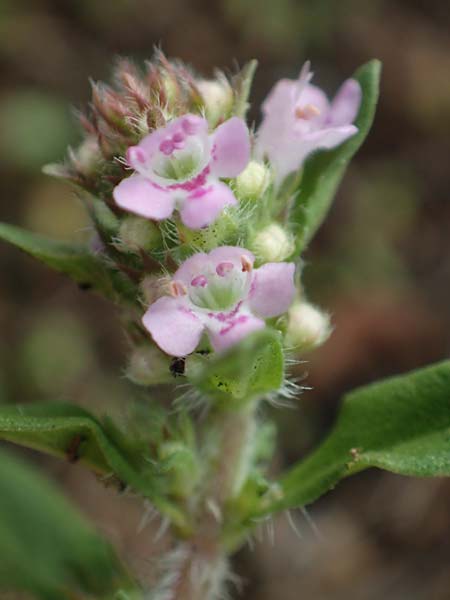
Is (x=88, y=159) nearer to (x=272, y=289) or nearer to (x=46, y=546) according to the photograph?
(x=272, y=289)

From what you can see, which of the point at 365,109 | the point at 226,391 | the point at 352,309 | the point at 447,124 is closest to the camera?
the point at 226,391

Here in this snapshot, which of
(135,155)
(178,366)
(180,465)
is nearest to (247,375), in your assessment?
(178,366)

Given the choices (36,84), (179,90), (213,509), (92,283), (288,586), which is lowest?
(288,586)

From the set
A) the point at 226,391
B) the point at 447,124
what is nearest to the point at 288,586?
the point at 226,391

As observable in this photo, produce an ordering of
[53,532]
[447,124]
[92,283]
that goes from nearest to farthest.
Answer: [92,283] → [53,532] → [447,124]

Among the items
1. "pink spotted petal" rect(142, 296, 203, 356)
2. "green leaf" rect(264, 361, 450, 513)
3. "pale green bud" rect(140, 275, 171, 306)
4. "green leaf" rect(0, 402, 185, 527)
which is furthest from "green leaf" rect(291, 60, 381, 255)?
"green leaf" rect(0, 402, 185, 527)

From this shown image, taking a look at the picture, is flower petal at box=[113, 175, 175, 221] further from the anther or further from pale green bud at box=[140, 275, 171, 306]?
pale green bud at box=[140, 275, 171, 306]

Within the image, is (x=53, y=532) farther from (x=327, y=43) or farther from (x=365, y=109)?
(x=327, y=43)

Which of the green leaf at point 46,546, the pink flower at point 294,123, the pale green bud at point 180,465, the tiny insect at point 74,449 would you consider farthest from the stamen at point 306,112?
the green leaf at point 46,546

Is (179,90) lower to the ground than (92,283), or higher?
higher
